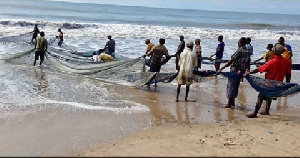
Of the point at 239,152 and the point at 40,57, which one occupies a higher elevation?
the point at 40,57

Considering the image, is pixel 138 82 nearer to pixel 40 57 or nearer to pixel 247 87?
pixel 247 87

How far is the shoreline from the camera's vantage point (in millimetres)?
4223

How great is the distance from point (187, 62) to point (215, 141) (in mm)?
2642

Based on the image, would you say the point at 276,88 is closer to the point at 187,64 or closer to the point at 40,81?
the point at 187,64

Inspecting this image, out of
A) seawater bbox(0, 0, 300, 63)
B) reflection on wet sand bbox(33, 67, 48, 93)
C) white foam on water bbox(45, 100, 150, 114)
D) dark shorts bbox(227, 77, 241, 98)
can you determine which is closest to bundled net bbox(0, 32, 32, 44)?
seawater bbox(0, 0, 300, 63)

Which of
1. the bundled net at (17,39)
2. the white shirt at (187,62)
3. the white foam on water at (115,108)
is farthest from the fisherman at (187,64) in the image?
the bundled net at (17,39)

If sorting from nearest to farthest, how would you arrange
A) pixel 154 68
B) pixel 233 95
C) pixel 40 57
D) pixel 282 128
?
pixel 282 128
pixel 233 95
pixel 154 68
pixel 40 57

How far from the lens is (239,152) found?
4.23 metres

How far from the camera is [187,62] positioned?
7.03m

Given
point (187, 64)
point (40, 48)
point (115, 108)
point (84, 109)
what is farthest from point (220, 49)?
point (40, 48)

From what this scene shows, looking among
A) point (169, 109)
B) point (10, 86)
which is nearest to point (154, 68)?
point (169, 109)

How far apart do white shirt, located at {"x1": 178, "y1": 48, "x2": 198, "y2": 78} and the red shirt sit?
1.45 metres

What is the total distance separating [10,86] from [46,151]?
4.27m

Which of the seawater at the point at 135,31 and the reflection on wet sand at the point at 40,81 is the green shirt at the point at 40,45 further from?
the seawater at the point at 135,31
